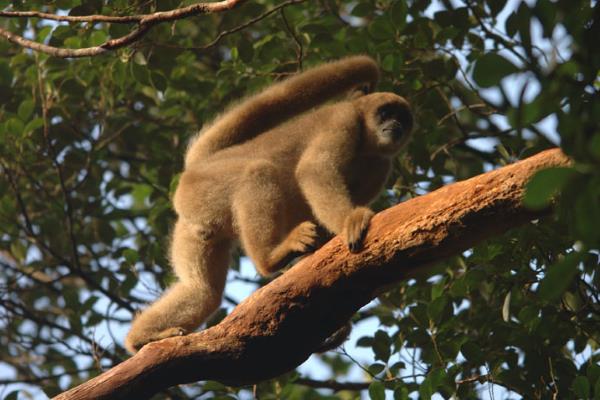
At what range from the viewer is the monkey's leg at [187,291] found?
6715 mm

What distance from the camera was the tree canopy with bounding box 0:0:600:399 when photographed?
5.96 meters

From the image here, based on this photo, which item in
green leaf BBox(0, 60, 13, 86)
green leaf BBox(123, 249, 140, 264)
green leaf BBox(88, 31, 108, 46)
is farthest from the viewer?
green leaf BBox(0, 60, 13, 86)

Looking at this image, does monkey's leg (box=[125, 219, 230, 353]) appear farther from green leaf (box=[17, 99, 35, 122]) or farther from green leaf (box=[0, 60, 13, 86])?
green leaf (box=[0, 60, 13, 86])

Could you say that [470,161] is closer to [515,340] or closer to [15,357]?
[515,340]

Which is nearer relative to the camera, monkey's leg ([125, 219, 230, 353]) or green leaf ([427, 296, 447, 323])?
green leaf ([427, 296, 447, 323])

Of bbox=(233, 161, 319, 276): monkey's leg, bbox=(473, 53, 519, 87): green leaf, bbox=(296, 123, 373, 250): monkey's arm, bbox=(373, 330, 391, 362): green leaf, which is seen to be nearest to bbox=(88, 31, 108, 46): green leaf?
bbox=(233, 161, 319, 276): monkey's leg

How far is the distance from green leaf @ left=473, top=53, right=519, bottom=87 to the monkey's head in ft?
14.2

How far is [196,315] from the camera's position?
691 cm

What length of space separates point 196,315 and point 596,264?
3.38 meters

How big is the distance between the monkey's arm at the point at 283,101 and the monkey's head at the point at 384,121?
0.23 meters

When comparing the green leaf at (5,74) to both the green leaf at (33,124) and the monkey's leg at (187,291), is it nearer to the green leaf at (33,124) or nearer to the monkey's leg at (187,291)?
the green leaf at (33,124)

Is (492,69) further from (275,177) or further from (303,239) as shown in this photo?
(275,177)

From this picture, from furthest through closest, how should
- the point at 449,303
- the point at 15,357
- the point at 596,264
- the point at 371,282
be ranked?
the point at 15,357
the point at 449,303
the point at 596,264
the point at 371,282

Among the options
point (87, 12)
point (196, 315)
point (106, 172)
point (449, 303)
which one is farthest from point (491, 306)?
point (106, 172)
